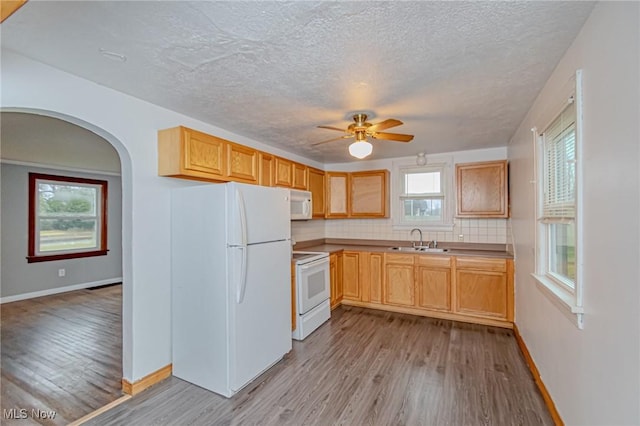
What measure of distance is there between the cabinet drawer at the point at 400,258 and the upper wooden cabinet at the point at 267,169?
1.91 m

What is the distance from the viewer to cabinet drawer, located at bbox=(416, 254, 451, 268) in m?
3.83

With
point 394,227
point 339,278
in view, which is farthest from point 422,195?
point 339,278

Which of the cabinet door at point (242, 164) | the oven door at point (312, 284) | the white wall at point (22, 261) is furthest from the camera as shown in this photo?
the white wall at point (22, 261)

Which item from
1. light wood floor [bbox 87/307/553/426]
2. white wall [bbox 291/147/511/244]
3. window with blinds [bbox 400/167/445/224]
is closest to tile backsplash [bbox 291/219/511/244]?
white wall [bbox 291/147/511/244]

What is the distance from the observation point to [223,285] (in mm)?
2359

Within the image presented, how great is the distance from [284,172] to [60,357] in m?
2.98

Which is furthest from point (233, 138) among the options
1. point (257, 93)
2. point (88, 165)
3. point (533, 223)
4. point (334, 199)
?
point (88, 165)

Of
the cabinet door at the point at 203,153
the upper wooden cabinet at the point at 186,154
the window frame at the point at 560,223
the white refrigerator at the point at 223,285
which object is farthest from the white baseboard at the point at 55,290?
the window frame at the point at 560,223

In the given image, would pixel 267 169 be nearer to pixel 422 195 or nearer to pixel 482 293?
pixel 422 195

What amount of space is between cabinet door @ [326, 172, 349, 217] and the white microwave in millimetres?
769

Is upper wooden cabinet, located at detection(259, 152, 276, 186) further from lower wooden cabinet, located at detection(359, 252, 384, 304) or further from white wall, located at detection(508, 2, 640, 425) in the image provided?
white wall, located at detection(508, 2, 640, 425)

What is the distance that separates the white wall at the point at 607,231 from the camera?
3.55 feet

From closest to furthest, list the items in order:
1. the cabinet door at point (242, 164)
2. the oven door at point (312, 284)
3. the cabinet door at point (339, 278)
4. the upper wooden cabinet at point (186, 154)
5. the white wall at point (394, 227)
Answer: the upper wooden cabinet at point (186, 154), the cabinet door at point (242, 164), the oven door at point (312, 284), the white wall at point (394, 227), the cabinet door at point (339, 278)

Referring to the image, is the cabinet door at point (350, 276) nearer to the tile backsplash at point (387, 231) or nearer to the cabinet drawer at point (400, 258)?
the cabinet drawer at point (400, 258)
